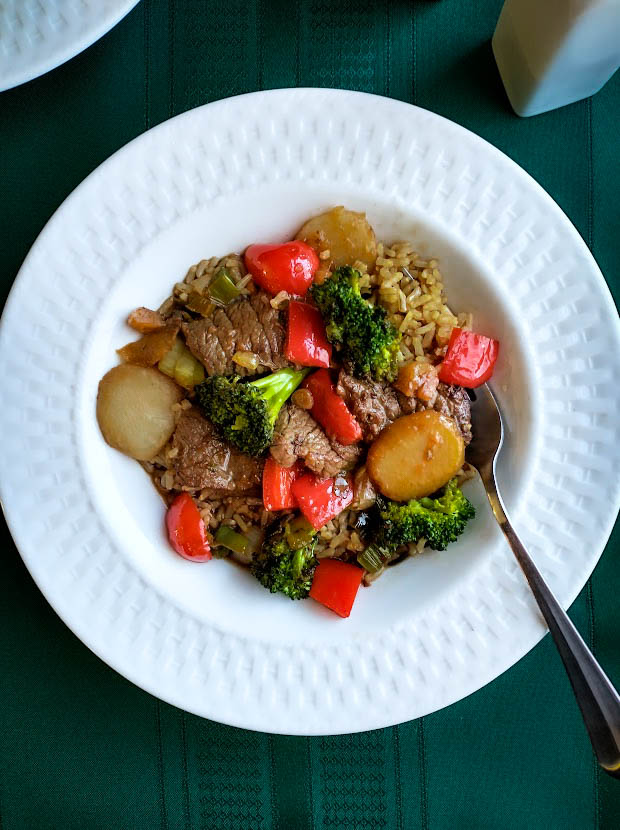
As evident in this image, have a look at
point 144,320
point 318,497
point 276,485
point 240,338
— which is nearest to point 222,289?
point 240,338

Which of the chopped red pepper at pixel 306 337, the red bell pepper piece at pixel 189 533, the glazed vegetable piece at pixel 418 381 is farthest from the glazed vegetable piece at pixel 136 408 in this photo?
the glazed vegetable piece at pixel 418 381

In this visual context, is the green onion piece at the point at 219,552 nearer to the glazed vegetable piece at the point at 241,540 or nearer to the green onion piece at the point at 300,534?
the glazed vegetable piece at the point at 241,540

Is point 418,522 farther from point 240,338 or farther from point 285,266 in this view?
point 285,266

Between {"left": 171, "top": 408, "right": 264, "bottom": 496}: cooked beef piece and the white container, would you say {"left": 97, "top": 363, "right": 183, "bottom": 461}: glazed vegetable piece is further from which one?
the white container

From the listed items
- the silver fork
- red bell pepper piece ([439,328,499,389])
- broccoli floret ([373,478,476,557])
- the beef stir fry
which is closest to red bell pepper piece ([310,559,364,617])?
the beef stir fry

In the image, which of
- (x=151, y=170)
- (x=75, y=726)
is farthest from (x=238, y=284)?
(x=75, y=726)
